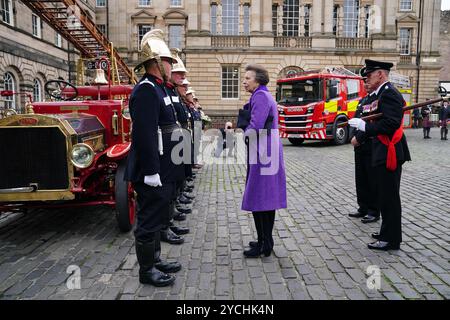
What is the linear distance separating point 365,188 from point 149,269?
3.52 m

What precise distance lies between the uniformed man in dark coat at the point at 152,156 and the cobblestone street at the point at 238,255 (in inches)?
11.5

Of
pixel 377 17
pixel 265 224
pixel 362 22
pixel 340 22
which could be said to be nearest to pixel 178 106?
pixel 265 224

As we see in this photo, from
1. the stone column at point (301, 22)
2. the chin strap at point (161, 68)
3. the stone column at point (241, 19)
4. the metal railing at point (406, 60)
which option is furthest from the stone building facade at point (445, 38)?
the chin strap at point (161, 68)

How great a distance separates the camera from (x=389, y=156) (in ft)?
13.0

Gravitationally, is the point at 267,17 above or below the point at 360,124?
above

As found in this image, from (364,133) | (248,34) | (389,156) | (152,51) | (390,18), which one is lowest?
(389,156)

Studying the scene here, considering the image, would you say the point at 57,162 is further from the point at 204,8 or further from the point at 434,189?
the point at 204,8

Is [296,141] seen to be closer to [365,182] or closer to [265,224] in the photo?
[365,182]

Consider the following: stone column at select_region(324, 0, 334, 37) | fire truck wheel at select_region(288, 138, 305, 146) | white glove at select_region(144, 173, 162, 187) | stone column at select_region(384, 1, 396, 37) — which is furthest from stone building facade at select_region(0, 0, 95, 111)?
stone column at select_region(384, 1, 396, 37)

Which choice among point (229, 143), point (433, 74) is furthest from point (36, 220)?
point (433, 74)

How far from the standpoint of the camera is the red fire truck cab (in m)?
15.3

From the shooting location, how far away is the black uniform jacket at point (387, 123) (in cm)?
392

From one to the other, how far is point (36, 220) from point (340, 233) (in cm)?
449

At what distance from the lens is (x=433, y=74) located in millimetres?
36875
